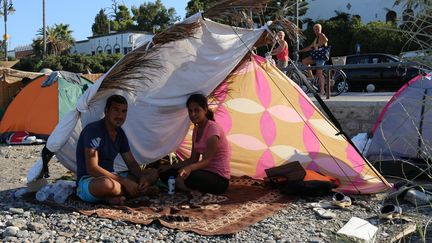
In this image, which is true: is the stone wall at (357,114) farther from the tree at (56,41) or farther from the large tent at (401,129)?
the tree at (56,41)

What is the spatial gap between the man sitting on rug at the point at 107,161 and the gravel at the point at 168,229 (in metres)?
0.32

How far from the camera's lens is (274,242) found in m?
3.90

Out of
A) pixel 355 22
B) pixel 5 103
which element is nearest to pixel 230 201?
pixel 5 103

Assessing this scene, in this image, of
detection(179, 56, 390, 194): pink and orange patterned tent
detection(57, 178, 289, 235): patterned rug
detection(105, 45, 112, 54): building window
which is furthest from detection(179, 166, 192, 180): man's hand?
detection(105, 45, 112, 54): building window

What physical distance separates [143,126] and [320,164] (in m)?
2.13

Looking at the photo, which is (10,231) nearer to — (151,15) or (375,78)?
(375,78)

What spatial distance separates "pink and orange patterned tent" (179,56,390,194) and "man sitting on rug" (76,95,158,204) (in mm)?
1509

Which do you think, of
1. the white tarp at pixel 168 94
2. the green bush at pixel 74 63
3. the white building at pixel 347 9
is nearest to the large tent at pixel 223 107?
the white tarp at pixel 168 94

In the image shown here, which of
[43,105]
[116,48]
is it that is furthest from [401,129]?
[116,48]

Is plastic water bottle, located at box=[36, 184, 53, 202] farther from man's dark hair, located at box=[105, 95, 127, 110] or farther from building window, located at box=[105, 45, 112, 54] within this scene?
building window, located at box=[105, 45, 112, 54]

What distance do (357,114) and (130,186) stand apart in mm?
5050

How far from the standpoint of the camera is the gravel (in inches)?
155

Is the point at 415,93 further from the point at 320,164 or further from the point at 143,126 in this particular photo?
the point at 143,126

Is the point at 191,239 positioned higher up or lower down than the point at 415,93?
lower down
